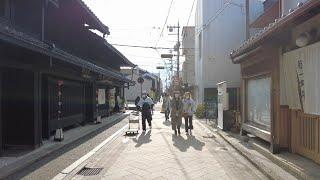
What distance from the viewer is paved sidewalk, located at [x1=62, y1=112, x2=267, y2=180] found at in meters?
9.95

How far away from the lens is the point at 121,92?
4188 cm

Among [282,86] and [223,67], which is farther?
[223,67]

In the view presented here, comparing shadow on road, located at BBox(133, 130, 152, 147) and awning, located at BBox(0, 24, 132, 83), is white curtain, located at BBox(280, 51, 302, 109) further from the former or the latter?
awning, located at BBox(0, 24, 132, 83)

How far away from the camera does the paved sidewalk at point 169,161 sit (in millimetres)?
9945

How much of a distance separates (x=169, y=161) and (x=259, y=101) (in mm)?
Answer: 4649

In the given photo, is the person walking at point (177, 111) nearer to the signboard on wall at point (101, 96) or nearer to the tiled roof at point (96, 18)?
the tiled roof at point (96, 18)

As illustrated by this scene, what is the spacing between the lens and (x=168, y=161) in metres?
11.8

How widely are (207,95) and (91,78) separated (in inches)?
472

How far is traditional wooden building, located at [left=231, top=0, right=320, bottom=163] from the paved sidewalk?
125 cm

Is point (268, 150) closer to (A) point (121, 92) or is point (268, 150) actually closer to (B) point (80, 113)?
(B) point (80, 113)

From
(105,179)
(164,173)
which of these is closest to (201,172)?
(164,173)

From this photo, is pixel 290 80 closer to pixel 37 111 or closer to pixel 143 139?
pixel 37 111

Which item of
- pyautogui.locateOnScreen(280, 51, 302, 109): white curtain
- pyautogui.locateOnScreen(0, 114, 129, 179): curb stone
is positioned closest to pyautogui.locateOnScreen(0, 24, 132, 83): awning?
pyautogui.locateOnScreen(0, 114, 129, 179): curb stone

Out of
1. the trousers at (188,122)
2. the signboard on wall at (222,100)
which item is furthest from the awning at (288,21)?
the signboard on wall at (222,100)
